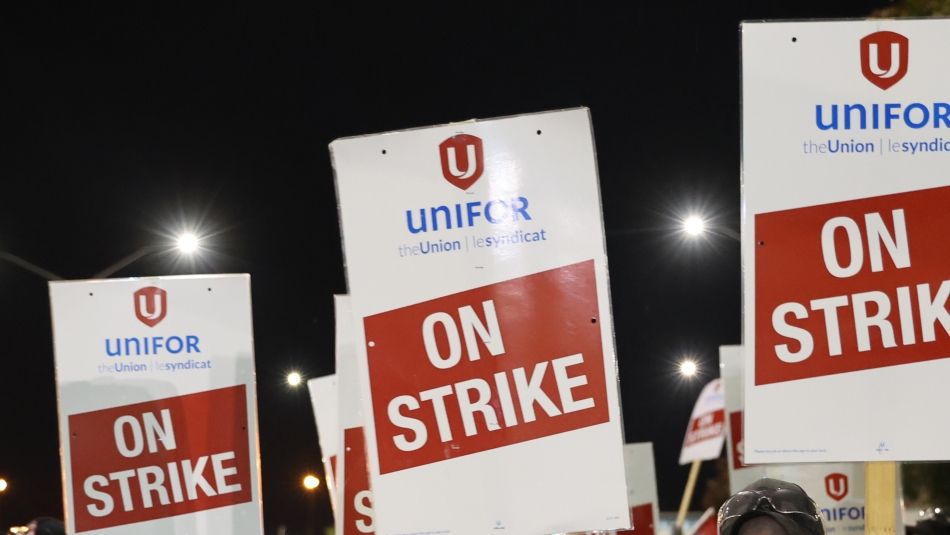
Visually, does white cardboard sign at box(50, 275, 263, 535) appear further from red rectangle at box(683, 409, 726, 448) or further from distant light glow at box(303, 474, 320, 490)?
distant light glow at box(303, 474, 320, 490)

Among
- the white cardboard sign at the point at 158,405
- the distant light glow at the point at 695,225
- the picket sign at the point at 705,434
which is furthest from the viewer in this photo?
the distant light glow at the point at 695,225

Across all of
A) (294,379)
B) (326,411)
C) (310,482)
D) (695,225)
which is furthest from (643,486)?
(310,482)

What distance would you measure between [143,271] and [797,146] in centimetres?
3184

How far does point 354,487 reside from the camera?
8789 mm

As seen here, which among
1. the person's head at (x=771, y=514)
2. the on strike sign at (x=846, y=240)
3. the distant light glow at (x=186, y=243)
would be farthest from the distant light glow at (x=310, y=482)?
the person's head at (x=771, y=514)

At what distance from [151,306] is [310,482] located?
44437 mm

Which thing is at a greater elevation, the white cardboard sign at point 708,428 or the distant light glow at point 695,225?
the distant light glow at point 695,225

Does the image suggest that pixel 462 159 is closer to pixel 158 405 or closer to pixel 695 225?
pixel 158 405

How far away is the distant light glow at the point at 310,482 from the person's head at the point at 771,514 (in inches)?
1903

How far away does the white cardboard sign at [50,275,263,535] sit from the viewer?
8.18 metres

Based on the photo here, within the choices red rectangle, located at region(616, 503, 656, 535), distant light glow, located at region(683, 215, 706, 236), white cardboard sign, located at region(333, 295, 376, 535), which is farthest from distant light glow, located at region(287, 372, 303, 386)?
white cardboard sign, located at region(333, 295, 376, 535)

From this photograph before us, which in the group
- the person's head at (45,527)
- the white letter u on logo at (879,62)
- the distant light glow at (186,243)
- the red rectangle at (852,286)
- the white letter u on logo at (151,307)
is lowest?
the person's head at (45,527)

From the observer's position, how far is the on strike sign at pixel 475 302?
5.26m

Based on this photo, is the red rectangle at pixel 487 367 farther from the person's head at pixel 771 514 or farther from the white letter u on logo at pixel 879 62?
the white letter u on logo at pixel 879 62
